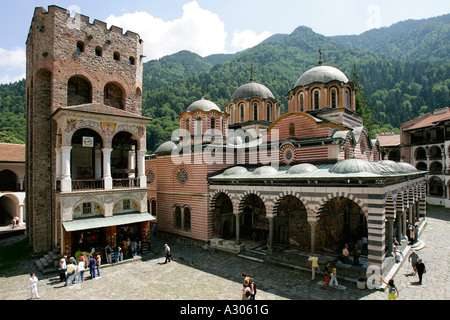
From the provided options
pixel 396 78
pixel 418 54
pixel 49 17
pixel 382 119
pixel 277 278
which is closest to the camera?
pixel 277 278

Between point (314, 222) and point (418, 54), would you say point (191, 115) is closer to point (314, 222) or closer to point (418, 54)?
point (314, 222)

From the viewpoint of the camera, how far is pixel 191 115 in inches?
857

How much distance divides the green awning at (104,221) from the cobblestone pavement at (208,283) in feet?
7.81

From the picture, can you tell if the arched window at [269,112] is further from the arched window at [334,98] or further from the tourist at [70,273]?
the tourist at [70,273]

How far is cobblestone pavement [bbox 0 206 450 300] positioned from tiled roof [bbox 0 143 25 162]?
54.7ft

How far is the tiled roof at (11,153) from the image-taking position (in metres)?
26.2

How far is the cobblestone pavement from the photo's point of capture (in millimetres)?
11609

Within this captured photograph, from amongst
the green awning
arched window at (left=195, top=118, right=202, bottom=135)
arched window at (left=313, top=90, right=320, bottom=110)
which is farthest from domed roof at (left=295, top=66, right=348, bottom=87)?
the green awning

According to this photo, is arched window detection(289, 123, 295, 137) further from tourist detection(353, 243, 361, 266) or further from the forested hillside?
the forested hillside

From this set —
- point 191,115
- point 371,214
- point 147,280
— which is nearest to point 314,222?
point 371,214

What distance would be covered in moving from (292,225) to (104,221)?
11506mm

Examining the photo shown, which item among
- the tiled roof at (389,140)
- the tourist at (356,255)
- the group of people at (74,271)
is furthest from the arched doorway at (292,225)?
the tiled roof at (389,140)
